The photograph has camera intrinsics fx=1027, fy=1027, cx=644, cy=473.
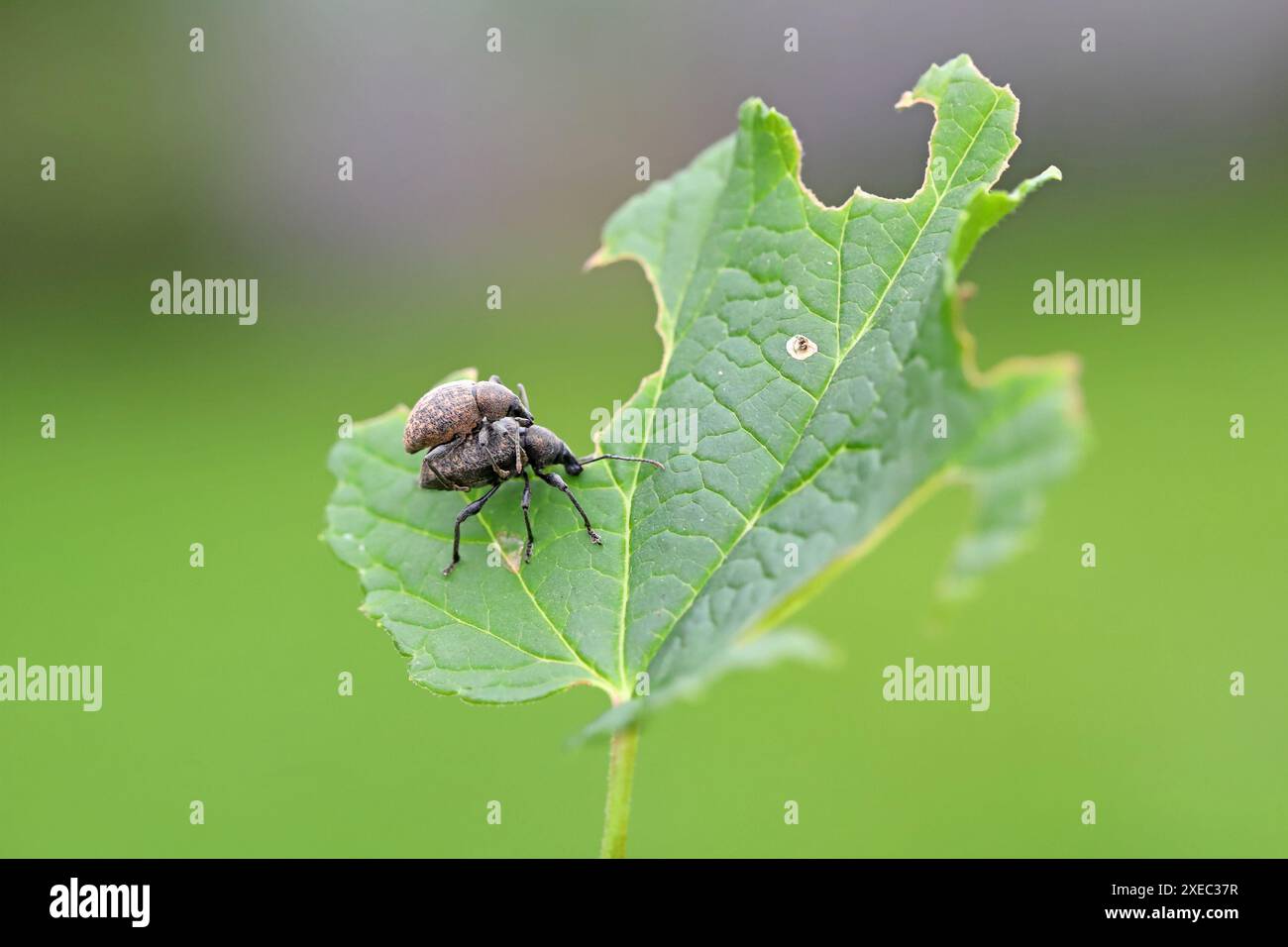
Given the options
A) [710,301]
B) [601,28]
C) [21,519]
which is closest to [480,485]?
[710,301]

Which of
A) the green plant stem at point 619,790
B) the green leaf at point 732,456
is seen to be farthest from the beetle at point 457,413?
the green plant stem at point 619,790

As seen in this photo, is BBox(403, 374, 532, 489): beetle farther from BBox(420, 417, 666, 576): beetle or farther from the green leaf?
the green leaf

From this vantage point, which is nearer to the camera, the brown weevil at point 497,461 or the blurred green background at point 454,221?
the brown weevil at point 497,461

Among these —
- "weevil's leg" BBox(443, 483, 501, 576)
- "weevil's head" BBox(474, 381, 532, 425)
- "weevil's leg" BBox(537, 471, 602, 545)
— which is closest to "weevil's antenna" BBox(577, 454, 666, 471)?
"weevil's leg" BBox(537, 471, 602, 545)

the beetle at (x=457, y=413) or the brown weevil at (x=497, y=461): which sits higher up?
the beetle at (x=457, y=413)

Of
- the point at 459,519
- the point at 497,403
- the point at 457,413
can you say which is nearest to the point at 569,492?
the point at 459,519

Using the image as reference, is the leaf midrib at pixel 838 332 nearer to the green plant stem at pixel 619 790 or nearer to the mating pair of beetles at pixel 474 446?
the green plant stem at pixel 619 790

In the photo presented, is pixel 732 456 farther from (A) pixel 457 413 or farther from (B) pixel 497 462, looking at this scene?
(A) pixel 457 413

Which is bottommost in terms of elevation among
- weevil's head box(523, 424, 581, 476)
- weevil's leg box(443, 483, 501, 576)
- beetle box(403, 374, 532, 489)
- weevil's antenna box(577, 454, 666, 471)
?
weevil's leg box(443, 483, 501, 576)

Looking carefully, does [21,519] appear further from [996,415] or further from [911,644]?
[996,415]
